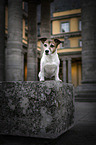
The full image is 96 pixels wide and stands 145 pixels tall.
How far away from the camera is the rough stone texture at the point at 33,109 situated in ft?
9.25

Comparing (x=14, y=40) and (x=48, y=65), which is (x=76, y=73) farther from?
(x=48, y=65)

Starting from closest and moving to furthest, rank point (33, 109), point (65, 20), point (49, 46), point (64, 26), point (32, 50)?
point (33, 109) < point (49, 46) < point (32, 50) < point (65, 20) < point (64, 26)

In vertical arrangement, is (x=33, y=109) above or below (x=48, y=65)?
below

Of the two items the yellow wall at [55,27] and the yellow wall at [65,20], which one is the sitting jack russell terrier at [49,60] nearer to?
the yellow wall at [65,20]

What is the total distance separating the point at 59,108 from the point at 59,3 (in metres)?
41.4

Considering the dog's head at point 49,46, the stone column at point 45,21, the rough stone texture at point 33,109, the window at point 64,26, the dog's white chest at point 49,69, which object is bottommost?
the rough stone texture at point 33,109

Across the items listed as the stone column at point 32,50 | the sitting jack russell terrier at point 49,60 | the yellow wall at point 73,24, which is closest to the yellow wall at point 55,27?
the yellow wall at point 73,24

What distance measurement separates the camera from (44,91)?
2875mm

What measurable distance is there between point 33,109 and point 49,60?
4.55 feet

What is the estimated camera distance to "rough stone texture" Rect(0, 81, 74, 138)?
2818 mm

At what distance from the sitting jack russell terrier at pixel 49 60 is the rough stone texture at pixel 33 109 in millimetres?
839

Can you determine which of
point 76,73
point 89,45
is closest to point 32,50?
point 89,45

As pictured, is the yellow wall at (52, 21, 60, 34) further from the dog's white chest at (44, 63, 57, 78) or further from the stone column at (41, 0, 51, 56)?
the dog's white chest at (44, 63, 57, 78)

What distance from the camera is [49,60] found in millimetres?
3908
